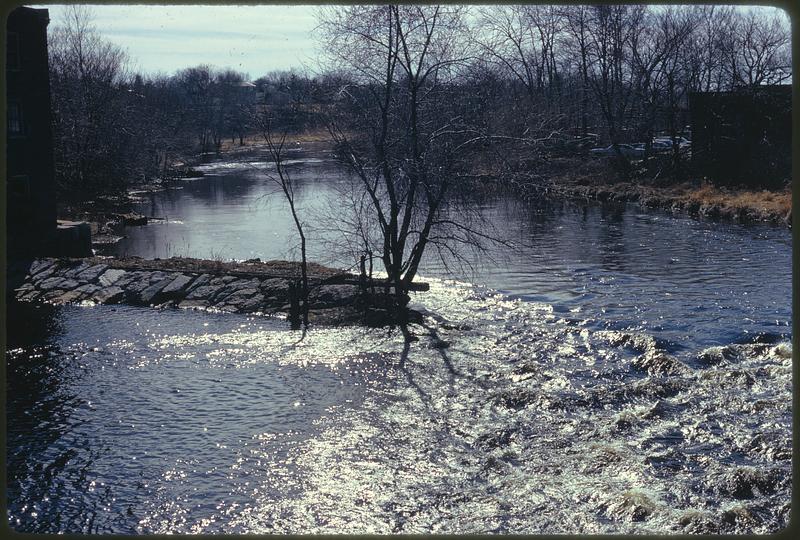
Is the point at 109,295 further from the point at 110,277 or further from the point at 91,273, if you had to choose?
the point at 91,273

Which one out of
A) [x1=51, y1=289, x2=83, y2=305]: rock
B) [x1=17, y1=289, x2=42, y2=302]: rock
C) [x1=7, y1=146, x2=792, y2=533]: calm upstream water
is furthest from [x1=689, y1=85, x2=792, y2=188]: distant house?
[x1=17, y1=289, x2=42, y2=302]: rock

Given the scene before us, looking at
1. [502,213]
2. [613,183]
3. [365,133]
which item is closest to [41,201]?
[365,133]

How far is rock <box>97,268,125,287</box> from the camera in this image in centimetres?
2402

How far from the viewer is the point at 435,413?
1360 cm

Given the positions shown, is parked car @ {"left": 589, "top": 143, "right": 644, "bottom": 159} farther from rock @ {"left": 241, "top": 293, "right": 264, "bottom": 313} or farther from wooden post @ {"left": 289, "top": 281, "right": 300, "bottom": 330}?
wooden post @ {"left": 289, "top": 281, "right": 300, "bottom": 330}

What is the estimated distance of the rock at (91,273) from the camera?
24.6 m

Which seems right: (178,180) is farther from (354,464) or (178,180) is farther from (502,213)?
(354,464)

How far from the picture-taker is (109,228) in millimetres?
38406

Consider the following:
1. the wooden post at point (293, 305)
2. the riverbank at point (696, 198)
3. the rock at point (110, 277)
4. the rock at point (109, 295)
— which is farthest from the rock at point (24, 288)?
the riverbank at point (696, 198)

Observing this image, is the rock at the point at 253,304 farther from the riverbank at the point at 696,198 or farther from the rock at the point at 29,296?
the riverbank at the point at 696,198

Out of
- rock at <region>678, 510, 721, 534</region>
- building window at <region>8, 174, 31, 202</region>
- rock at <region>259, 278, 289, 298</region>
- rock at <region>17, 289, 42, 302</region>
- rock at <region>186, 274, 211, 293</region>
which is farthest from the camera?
building window at <region>8, 174, 31, 202</region>

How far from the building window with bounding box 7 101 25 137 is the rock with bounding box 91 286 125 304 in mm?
10387

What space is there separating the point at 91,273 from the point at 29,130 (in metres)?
8.93

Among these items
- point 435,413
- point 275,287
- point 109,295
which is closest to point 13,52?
point 109,295
